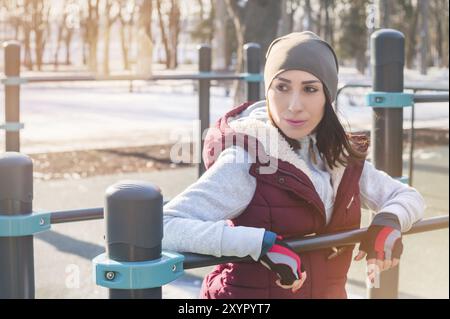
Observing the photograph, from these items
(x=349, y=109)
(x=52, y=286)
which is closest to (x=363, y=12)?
(x=349, y=109)

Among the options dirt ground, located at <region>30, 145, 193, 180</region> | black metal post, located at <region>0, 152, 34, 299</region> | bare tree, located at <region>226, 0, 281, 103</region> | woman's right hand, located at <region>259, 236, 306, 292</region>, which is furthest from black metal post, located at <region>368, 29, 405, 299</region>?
bare tree, located at <region>226, 0, 281, 103</region>

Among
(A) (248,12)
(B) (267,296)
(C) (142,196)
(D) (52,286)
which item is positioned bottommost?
(D) (52,286)

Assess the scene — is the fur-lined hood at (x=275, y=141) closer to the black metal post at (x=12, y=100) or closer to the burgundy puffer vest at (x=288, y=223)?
the burgundy puffer vest at (x=288, y=223)

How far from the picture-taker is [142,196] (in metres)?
1.15

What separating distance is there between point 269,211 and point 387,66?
105 centimetres

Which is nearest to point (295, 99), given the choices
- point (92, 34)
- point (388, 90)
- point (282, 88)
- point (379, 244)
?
point (282, 88)

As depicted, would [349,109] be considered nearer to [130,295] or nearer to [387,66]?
[387,66]

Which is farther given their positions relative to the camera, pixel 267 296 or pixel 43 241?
pixel 43 241

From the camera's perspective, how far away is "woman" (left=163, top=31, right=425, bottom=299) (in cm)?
174

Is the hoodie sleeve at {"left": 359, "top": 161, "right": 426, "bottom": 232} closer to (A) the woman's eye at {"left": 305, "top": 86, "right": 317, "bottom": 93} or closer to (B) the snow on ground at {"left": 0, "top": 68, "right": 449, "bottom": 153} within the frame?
(A) the woman's eye at {"left": 305, "top": 86, "right": 317, "bottom": 93}

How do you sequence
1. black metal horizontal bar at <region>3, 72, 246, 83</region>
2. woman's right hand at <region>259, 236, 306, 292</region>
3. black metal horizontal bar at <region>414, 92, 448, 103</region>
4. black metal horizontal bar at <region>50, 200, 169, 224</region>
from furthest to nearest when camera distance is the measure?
1. black metal horizontal bar at <region>3, 72, 246, 83</region>
2. black metal horizontal bar at <region>414, 92, 448, 103</region>
3. black metal horizontal bar at <region>50, 200, 169, 224</region>
4. woman's right hand at <region>259, 236, 306, 292</region>

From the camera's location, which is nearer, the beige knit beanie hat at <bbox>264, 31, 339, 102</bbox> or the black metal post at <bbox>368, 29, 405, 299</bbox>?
the beige knit beanie hat at <bbox>264, 31, 339, 102</bbox>

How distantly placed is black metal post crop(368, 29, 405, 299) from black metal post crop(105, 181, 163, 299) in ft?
5.20

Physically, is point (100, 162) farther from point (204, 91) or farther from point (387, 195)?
point (387, 195)
